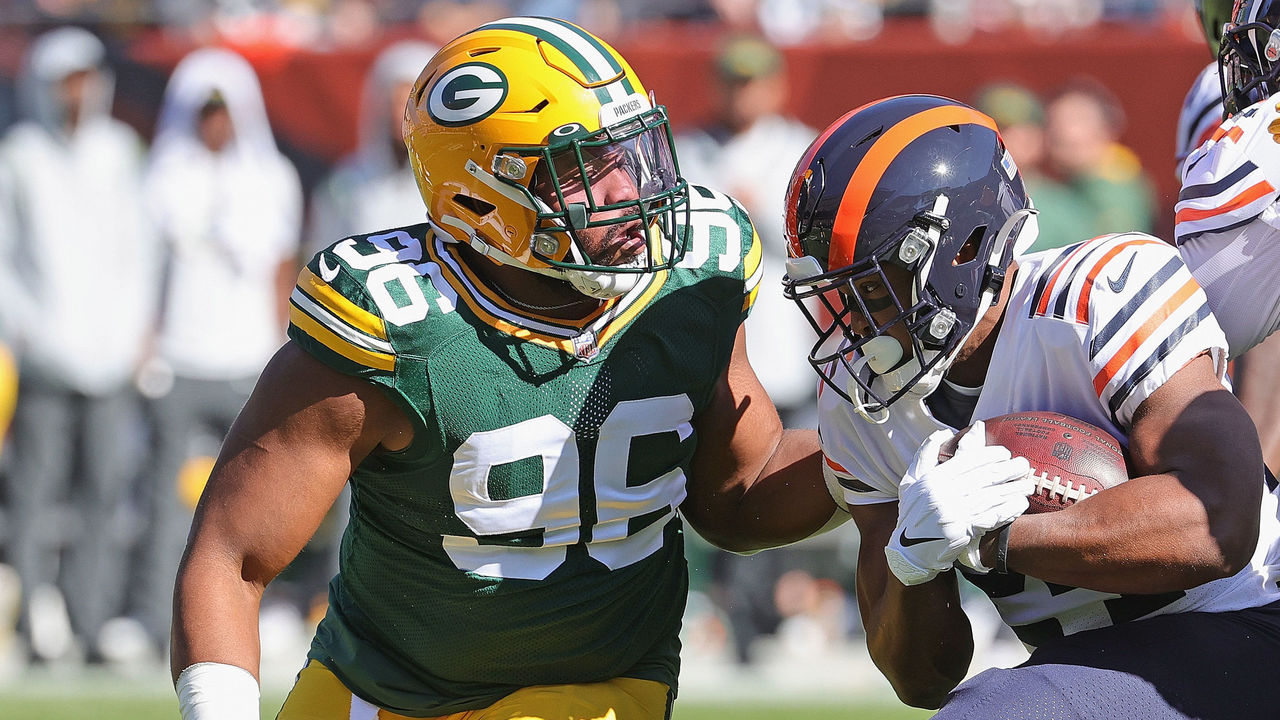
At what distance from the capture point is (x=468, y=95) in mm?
2875

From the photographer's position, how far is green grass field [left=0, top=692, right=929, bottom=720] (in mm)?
5480

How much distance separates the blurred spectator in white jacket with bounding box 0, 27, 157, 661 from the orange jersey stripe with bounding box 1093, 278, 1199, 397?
211 inches

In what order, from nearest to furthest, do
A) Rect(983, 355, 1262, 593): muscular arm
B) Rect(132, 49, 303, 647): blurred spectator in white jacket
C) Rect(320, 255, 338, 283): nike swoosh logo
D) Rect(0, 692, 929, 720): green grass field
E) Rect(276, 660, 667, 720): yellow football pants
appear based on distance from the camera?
Rect(983, 355, 1262, 593): muscular arm, Rect(320, 255, 338, 283): nike swoosh logo, Rect(276, 660, 667, 720): yellow football pants, Rect(0, 692, 929, 720): green grass field, Rect(132, 49, 303, 647): blurred spectator in white jacket

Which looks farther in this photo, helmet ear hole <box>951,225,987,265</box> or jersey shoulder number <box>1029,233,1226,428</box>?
helmet ear hole <box>951,225,987,265</box>

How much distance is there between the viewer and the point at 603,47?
9.81ft

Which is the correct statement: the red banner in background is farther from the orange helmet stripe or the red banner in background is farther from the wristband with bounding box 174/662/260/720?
the wristband with bounding box 174/662/260/720

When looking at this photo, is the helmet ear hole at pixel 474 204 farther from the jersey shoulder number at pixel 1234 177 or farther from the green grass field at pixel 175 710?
the green grass field at pixel 175 710

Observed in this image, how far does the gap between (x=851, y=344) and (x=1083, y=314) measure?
1.33ft

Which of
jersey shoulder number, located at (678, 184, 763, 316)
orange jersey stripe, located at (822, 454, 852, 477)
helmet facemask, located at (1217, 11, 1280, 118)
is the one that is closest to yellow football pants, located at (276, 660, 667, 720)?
orange jersey stripe, located at (822, 454, 852, 477)

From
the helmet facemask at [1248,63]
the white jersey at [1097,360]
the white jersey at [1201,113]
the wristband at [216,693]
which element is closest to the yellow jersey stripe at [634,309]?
the white jersey at [1097,360]

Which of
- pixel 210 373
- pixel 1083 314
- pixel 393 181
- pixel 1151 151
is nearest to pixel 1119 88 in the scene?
pixel 1151 151

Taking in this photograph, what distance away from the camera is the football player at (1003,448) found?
91.0 inches

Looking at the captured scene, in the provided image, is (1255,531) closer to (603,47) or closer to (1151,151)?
(603,47)

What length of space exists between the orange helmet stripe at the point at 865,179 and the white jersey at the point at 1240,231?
486 millimetres
